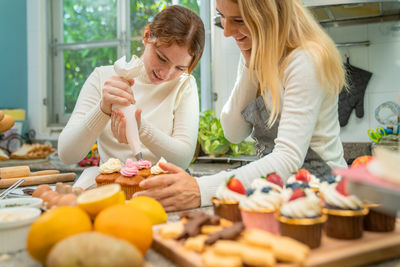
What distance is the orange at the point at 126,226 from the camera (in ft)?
2.08

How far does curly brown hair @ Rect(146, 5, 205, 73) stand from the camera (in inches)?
62.0

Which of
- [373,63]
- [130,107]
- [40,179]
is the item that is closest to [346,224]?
[130,107]

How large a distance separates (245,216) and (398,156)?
1.03 feet

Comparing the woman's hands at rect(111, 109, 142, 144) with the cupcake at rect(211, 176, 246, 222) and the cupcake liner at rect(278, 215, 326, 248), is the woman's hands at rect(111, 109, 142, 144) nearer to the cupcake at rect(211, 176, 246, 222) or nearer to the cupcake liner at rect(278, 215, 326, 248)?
the cupcake at rect(211, 176, 246, 222)

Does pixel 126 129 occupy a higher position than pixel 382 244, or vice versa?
pixel 126 129

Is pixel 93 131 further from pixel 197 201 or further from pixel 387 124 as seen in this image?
pixel 387 124

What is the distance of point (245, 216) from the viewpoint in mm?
751

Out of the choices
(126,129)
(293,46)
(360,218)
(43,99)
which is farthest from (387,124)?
(43,99)

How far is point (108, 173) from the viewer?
1335 millimetres

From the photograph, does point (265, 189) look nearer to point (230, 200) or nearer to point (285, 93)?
point (230, 200)

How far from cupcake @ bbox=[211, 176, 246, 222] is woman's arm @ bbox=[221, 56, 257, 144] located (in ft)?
2.23

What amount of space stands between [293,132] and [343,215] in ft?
1.39

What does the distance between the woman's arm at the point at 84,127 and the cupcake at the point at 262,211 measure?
908 mm

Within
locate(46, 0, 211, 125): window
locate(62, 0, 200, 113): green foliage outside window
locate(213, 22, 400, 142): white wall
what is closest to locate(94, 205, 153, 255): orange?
locate(213, 22, 400, 142): white wall
